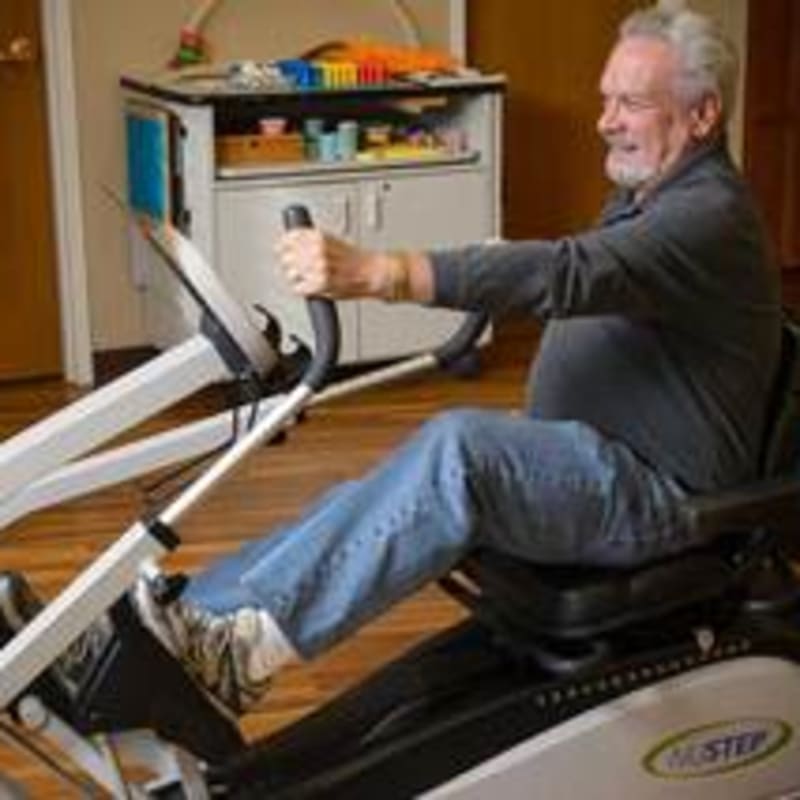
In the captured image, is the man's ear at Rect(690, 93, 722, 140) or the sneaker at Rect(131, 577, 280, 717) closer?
the sneaker at Rect(131, 577, 280, 717)

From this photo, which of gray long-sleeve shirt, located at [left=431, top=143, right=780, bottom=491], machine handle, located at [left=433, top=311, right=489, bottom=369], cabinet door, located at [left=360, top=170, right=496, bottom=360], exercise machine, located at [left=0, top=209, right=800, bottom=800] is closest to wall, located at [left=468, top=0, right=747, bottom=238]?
cabinet door, located at [left=360, top=170, right=496, bottom=360]

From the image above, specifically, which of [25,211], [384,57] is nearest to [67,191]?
[25,211]

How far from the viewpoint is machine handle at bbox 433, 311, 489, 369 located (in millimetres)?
2070

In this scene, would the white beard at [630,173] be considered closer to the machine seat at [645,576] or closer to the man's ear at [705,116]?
the man's ear at [705,116]

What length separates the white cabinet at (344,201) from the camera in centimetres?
431

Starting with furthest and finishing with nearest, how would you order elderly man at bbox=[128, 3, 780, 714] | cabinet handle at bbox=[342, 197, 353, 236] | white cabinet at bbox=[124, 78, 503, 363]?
cabinet handle at bbox=[342, 197, 353, 236]
white cabinet at bbox=[124, 78, 503, 363]
elderly man at bbox=[128, 3, 780, 714]

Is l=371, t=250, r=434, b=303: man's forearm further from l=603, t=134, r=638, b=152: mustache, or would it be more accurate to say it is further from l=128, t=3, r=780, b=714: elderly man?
l=603, t=134, r=638, b=152: mustache

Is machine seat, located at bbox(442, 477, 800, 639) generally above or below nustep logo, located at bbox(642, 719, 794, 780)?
above

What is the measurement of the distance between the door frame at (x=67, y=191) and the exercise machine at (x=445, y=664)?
2.48 meters

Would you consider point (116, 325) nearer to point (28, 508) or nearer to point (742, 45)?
point (742, 45)

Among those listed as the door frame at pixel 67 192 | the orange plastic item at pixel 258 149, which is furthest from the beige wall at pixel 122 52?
the orange plastic item at pixel 258 149

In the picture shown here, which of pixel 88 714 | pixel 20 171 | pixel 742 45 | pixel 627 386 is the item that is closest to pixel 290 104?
pixel 20 171

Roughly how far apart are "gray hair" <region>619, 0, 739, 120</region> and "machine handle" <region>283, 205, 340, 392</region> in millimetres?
580

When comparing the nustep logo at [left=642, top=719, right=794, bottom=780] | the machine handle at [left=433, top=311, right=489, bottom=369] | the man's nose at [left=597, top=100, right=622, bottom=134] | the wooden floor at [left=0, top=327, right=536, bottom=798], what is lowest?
the wooden floor at [left=0, top=327, right=536, bottom=798]
